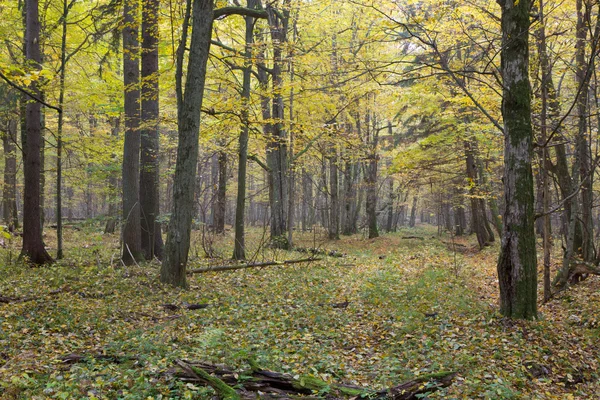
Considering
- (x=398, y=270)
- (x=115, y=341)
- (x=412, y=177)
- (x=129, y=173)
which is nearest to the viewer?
(x=115, y=341)

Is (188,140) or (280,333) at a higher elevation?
(188,140)

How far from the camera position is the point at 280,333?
6477mm

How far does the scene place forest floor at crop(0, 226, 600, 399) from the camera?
4477mm

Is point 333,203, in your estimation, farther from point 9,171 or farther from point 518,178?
point 9,171

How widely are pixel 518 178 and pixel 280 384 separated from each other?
17.0 feet

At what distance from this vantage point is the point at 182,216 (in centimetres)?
851

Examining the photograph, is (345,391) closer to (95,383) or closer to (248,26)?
(95,383)

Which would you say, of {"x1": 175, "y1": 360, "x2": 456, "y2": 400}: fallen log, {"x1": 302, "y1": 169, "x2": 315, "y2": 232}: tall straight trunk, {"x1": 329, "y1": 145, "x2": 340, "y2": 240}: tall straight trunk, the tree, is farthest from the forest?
{"x1": 302, "y1": 169, "x2": 315, "y2": 232}: tall straight trunk

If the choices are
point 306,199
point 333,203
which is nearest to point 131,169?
point 333,203

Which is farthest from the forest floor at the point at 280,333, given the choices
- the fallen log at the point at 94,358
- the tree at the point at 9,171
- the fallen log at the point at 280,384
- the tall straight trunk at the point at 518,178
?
the tree at the point at 9,171

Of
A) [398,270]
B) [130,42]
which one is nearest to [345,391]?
[398,270]

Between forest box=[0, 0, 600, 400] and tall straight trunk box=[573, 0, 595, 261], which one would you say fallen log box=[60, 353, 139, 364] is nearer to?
forest box=[0, 0, 600, 400]

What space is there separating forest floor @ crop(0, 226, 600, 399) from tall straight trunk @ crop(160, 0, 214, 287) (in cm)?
85

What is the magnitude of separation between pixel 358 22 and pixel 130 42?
479 inches
